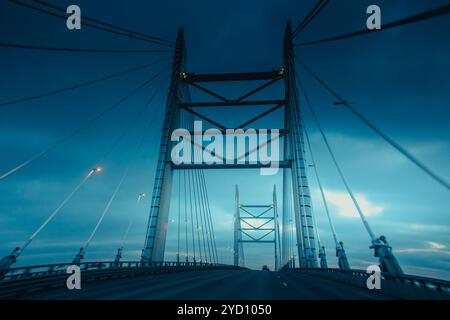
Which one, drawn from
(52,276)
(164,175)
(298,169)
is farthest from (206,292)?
(298,169)

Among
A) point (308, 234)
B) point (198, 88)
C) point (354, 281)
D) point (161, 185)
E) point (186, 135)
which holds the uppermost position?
point (198, 88)

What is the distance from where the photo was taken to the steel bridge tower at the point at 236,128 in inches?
750

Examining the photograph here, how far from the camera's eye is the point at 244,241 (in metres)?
93.0

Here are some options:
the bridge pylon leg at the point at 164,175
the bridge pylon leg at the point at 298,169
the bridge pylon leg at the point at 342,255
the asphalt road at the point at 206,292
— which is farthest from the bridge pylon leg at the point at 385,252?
the bridge pylon leg at the point at 164,175

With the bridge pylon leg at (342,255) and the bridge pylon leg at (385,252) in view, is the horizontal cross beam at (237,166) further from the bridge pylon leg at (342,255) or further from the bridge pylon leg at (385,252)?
the bridge pylon leg at (385,252)

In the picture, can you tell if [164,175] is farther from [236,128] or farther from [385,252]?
[385,252]

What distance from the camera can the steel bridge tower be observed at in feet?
62.5

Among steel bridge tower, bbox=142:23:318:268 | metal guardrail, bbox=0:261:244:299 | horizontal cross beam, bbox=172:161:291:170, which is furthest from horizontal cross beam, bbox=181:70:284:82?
metal guardrail, bbox=0:261:244:299

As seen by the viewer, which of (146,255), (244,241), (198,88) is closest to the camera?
(146,255)

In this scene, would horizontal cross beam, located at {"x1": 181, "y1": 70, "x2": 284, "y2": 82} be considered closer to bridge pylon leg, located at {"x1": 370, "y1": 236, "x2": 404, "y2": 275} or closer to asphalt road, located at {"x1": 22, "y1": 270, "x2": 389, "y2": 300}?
asphalt road, located at {"x1": 22, "y1": 270, "x2": 389, "y2": 300}

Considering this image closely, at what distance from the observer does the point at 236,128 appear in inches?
1041
